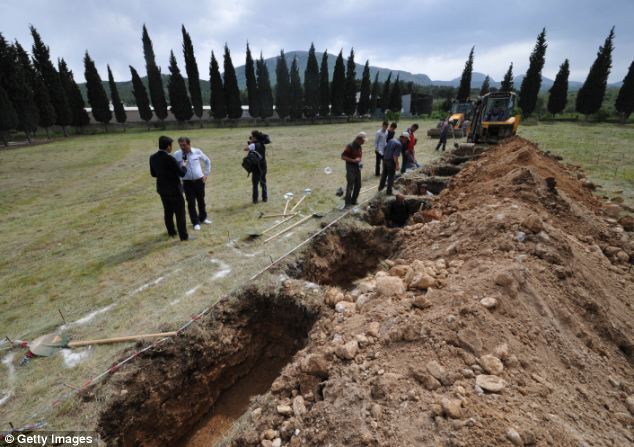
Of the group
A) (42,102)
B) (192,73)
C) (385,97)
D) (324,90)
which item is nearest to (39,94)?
(42,102)

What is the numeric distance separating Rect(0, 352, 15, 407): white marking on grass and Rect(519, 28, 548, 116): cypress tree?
158 feet

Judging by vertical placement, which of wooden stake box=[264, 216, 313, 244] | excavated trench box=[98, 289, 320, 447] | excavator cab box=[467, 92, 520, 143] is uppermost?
excavator cab box=[467, 92, 520, 143]

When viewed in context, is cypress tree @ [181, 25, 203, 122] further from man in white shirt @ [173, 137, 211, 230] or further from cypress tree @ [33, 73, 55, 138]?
man in white shirt @ [173, 137, 211, 230]

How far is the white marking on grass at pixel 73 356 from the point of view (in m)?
3.07

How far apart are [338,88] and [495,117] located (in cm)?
3323

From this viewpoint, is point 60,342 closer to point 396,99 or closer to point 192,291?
point 192,291

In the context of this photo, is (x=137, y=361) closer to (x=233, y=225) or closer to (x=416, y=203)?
(x=233, y=225)

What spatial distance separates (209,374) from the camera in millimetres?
3746

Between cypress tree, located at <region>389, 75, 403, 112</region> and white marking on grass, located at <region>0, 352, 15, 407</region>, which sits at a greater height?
cypress tree, located at <region>389, 75, 403, 112</region>

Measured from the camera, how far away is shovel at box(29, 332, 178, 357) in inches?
127

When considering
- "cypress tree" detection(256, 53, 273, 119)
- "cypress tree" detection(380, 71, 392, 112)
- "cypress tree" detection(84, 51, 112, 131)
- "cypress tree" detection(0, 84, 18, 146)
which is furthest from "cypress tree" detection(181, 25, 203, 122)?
"cypress tree" detection(380, 71, 392, 112)

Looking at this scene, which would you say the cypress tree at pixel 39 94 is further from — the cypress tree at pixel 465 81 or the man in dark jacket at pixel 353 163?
the cypress tree at pixel 465 81

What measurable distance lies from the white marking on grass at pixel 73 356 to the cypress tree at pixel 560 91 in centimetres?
4857

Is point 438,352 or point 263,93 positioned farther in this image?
point 263,93
